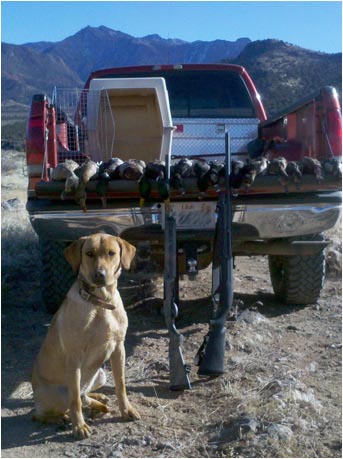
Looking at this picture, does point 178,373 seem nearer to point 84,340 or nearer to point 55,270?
point 84,340

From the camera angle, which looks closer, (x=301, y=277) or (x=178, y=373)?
(x=178, y=373)

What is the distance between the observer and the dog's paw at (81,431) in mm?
3855

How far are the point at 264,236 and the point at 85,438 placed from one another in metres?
2.22

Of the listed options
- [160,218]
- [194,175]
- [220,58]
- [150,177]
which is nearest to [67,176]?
[150,177]

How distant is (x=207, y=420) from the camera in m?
4.05

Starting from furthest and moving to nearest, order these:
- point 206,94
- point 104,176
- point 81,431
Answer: point 206,94 → point 104,176 → point 81,431

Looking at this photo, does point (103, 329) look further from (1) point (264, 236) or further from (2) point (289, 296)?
(2) point (289, 296)

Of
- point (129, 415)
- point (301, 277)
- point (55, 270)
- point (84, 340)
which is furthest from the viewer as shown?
point (301, 277)

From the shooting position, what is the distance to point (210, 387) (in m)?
4.57

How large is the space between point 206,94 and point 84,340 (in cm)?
404

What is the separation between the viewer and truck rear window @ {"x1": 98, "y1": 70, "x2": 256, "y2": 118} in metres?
7.32

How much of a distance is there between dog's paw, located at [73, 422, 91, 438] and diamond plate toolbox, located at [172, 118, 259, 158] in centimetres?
370

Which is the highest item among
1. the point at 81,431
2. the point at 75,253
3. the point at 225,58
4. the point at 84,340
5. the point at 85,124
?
the point at 225,58

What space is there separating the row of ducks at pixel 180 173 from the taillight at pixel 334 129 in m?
0.34
